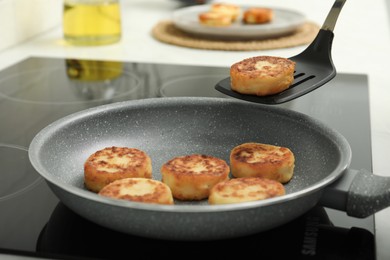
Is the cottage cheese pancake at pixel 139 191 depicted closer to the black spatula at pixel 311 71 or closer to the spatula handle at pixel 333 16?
the black spatula at pixel 311 71

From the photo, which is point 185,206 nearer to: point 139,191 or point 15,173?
point 139,191

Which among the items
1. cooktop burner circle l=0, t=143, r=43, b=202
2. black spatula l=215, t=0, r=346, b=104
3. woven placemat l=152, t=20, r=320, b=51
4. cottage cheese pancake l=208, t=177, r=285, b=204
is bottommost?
woven placemat l=152, t=20, r=320, b=51

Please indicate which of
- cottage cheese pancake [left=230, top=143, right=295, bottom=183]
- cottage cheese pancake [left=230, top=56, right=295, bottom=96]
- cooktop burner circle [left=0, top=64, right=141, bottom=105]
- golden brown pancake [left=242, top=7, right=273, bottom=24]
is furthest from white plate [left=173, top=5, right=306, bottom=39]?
cottage cheese pancake [left=230, top=143, right=295, bottom=183]

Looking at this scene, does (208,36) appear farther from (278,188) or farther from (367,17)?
(278,188)

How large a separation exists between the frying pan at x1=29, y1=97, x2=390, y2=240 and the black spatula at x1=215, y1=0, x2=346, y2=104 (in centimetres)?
3

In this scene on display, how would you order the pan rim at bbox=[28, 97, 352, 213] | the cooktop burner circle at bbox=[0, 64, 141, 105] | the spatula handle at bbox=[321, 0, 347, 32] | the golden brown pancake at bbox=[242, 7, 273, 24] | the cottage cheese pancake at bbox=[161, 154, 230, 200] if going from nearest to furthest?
1. the pan rim at bbox=[28, 97, 352, 213]
2. the cottage cheese pancake at bbox=[161, 154, 230, 200]
3. the spatula handle at bbox=[321, 0, 347, 32]
4. the cooktop burner circle at bbox=[0, 64, 141, 105]
5. the golden brown pancake at bbox=[242, 7, 273, 24]

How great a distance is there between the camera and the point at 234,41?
168 centimetres

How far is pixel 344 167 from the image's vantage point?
0.76m

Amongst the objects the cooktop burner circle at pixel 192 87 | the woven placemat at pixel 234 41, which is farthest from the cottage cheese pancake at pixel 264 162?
the woven placemat at pixel 234 41

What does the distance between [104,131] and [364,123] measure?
1.47 ft

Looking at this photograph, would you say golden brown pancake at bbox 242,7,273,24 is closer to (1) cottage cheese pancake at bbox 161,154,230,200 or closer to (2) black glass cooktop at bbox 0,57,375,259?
(2) black glass cooktop at bbox 0,57,375,259

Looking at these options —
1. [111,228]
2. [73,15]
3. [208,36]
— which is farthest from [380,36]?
[111,228]

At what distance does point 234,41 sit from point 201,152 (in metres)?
0.73

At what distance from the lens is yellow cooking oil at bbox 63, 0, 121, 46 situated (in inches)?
61.8
